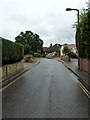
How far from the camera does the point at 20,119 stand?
7230 millimetres

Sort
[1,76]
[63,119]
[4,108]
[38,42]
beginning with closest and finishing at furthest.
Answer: [63,119], [4,108], [1,76], [38,42]

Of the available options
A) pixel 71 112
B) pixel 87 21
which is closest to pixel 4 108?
pixel 71 112

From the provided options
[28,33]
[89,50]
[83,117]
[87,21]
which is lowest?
[83,117]

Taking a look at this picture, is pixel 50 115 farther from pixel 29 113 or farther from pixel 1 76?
pixel 1 76

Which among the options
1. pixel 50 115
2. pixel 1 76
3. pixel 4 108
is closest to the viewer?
pixel 50 115

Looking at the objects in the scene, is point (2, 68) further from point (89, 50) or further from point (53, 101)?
point (53, 101)

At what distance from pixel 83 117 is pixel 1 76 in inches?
499

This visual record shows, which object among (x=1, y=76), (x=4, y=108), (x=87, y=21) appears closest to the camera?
(x=4, y=108)

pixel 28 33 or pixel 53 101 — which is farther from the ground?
pixel 28 33

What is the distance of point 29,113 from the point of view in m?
8.02

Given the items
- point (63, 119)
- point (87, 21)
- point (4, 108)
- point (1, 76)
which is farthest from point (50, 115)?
point (87, 21)

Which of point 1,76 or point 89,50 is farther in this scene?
point 89,50

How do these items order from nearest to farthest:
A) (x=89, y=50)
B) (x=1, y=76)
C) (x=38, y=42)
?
(x=1, y=76) → (x=89, y=50) → (x=38, y=42)

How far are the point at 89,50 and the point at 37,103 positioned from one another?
14484mm
